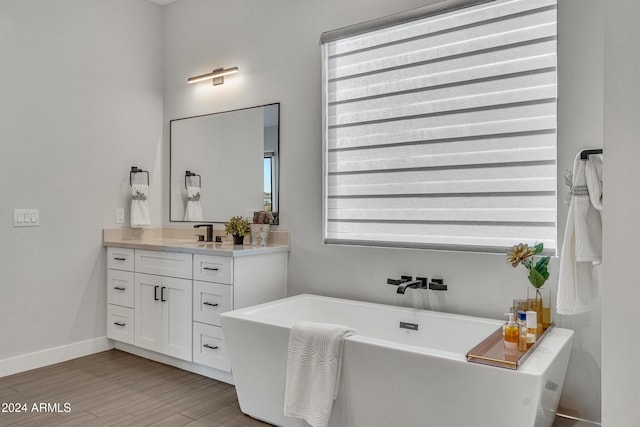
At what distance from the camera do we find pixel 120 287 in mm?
3752

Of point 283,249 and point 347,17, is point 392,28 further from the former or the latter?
point 283,249

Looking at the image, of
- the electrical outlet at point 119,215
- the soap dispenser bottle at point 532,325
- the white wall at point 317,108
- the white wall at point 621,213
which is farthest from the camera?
the electrical outlet at point 119,215

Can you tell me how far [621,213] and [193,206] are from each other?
11.1 feet

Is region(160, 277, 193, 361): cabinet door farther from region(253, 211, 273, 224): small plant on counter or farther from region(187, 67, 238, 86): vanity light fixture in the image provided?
region(187, 67, 238, 86): vanity light fixture

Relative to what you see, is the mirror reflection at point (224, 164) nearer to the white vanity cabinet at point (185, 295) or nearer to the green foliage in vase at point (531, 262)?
the white vanity cabinet at point (185, 295)

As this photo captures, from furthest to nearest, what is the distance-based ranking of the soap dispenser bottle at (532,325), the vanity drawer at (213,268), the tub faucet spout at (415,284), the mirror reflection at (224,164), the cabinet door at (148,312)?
the mirror reflection at (224,164), the cabinet door at (148,312), the vanity drawer at (213,268), the tub faucet spout at (415,284), the soap dispenser bottle at (532,325)

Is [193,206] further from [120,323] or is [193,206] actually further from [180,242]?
[120,323]

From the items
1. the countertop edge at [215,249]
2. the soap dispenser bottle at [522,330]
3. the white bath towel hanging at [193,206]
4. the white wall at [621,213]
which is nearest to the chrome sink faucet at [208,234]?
the white bath towel hanging at [193,206]

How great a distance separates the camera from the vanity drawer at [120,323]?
12.0ft

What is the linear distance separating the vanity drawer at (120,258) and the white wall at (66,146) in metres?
0.09

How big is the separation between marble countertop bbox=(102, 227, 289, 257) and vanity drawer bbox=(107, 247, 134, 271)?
0.04 meters

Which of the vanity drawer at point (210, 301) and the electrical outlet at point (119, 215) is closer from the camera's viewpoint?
the vanity drawer at point (210, 301)

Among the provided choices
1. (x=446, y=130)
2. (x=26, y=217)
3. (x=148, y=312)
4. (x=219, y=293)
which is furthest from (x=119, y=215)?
(x=446, y=130)

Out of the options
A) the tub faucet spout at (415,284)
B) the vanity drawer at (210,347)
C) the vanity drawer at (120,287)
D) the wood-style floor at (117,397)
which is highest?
the tub faucet spout at (415,284)
